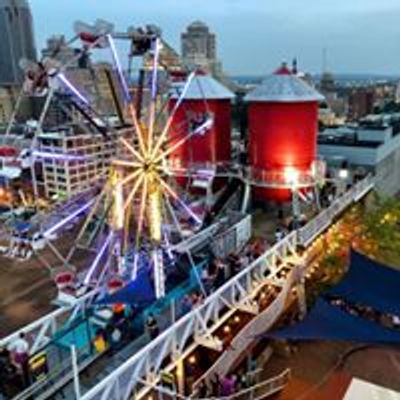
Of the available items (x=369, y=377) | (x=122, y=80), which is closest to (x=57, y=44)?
(x=122, y=80)

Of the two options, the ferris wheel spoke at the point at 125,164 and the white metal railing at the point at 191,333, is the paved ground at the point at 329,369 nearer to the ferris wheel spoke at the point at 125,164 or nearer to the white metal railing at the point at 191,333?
the white metal railing at the point at 191,333

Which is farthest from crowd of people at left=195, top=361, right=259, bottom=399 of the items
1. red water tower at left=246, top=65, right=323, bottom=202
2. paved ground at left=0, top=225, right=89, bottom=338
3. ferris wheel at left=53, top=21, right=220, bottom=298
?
red water tower at left=246, top=65, right=323, bottom=202

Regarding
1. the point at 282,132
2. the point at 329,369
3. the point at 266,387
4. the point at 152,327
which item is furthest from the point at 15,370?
the point at 282,132

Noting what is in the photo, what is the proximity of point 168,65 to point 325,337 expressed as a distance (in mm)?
12139

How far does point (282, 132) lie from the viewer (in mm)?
28094

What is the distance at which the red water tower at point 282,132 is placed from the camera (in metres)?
27.7

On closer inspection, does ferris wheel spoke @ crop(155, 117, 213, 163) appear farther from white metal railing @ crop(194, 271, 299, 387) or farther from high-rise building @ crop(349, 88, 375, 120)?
high-rise building @ crop(349, 88, 375, 120)

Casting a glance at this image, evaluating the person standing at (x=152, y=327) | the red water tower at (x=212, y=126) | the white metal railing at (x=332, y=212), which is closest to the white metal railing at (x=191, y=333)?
the person standing at (x=152, y=327)

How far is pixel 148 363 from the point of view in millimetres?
14211

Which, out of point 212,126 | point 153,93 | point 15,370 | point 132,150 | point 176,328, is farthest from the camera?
point 212,126

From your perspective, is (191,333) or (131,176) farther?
(131,176)

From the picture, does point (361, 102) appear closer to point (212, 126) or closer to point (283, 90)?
point (212, 126)

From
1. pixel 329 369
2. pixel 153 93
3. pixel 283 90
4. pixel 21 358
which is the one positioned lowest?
pixel 329 369

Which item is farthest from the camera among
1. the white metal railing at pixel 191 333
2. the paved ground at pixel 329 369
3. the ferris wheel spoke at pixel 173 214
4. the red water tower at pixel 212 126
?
the red water tower at pixel 212 126
